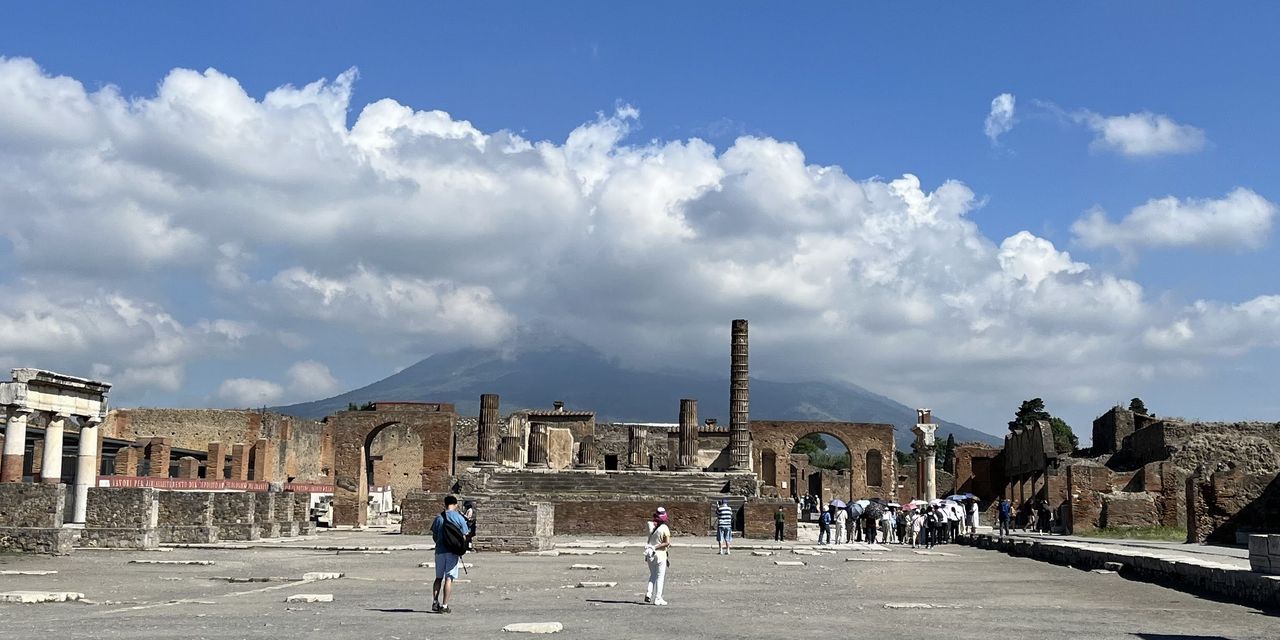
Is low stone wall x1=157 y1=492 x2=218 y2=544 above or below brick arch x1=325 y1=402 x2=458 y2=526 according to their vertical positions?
below

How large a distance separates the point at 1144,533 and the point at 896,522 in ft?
23.1

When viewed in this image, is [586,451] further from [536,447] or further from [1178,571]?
[1178,571]

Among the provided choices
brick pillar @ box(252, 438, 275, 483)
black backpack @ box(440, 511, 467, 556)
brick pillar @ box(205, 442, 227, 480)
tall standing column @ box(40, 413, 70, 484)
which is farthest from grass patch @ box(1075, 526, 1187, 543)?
brick pillar @ box(205, 442, 227, 480)

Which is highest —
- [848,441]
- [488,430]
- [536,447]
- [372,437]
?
[848,441]

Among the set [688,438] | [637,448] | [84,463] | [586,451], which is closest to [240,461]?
[586,451]

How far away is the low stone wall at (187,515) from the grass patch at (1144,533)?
1944cm

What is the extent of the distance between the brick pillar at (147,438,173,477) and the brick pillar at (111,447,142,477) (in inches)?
23.9

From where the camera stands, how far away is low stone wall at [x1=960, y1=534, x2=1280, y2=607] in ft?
41.1

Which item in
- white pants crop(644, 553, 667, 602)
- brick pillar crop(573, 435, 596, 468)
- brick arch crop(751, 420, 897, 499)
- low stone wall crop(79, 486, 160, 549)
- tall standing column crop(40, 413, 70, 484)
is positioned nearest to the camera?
white pants crop(644, 553, 667, 602)

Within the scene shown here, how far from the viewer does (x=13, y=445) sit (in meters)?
24.1

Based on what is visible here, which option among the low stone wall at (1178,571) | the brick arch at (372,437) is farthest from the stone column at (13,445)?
the low stone wall at (1178,571)

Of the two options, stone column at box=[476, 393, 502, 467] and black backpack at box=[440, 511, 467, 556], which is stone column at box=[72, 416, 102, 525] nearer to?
black backpack at box=[440, 511, 467, 556]

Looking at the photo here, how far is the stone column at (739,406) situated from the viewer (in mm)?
43219

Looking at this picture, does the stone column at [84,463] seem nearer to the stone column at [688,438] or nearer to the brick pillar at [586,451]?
the stone column at [688,438]
